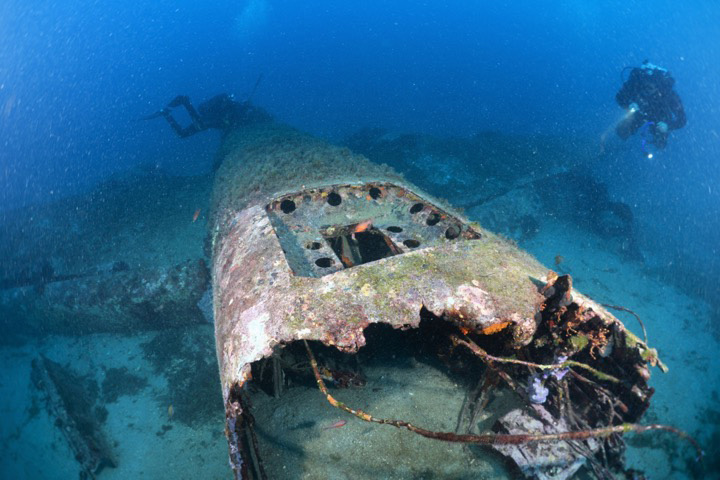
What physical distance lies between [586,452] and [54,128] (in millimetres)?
115016

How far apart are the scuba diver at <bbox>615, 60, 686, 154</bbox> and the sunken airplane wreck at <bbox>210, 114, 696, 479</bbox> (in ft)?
Answer: 42.9

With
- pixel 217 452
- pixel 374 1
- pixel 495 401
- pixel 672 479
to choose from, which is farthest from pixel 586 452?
pixel 374 1

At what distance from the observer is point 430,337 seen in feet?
13.5

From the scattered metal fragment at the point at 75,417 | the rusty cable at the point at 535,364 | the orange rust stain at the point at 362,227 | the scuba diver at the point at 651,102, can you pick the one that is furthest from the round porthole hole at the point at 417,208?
the scuba diver at the point at 651,102

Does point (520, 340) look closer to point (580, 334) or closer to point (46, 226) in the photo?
point (580, 334)

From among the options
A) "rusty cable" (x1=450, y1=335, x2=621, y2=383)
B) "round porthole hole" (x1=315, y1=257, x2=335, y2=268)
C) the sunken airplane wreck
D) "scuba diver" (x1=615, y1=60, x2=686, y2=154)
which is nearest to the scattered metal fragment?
the sunken airplane wreck

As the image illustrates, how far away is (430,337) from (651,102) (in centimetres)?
1478

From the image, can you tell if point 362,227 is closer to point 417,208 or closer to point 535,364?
point 417,208

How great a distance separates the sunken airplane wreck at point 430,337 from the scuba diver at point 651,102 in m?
13.1

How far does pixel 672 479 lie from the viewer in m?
5.37

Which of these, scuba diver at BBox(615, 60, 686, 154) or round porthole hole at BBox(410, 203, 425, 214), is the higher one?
round porthole hole at BBox(410, 203, 425, 214)

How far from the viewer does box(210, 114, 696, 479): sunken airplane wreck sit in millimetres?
2615

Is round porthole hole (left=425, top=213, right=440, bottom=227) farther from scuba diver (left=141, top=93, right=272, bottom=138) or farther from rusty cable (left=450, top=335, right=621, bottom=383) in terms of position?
scuba diver (left=141, top=93, right=272, bottom=138)

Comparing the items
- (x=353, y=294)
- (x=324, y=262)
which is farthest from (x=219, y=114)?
(x=353, y=294)
